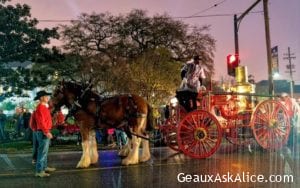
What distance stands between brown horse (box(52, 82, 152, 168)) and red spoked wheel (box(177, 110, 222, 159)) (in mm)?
1091

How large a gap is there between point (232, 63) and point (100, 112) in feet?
28.0

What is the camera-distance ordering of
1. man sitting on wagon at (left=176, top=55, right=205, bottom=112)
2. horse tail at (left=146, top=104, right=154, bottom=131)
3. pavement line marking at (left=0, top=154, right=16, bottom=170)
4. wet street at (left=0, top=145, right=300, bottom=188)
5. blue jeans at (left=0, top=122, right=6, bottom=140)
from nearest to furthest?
1. wet street at (left=0, top=145, right=300, bottom=188)
2. pavement line marking at (left=0, top=154, right=16, bottom=170)
3. man sitting on wagon at (left=176, top=55, right=205, bottom=112)
4. horse tail at (left=146, top=104, right=154, bottom=131)
5. blue jeans at (left=0, top=122, right=6, bottom=140)

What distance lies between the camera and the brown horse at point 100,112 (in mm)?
12617

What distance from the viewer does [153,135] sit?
1480 centimetres

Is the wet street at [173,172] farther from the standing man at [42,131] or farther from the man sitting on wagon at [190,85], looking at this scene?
the man sitting on wagon at [190,85]

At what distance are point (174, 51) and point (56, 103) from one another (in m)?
35.0

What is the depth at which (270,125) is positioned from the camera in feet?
44.8

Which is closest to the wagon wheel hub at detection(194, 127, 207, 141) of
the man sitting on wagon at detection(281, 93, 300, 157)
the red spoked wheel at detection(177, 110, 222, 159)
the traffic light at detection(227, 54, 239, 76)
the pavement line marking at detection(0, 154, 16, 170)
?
the red spoked wheel at detection(177, 110, 222, 159)

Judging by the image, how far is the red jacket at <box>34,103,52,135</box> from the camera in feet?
36.3

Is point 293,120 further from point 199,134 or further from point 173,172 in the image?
point 173,172

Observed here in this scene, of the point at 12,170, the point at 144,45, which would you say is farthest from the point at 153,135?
the point at 144,45

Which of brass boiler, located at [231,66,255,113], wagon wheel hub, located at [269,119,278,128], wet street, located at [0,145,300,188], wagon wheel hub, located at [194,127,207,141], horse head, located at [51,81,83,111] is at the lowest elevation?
wet street, located at [0,145,300,188]

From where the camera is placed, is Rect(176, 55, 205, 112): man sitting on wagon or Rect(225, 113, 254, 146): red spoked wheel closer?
Rect(176, 55, 205, 112): man sitting on wagon

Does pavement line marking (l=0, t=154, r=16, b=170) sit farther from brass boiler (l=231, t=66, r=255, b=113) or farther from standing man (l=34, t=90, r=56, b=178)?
brass boiler (l=231, t=66, r=255, b=113)
